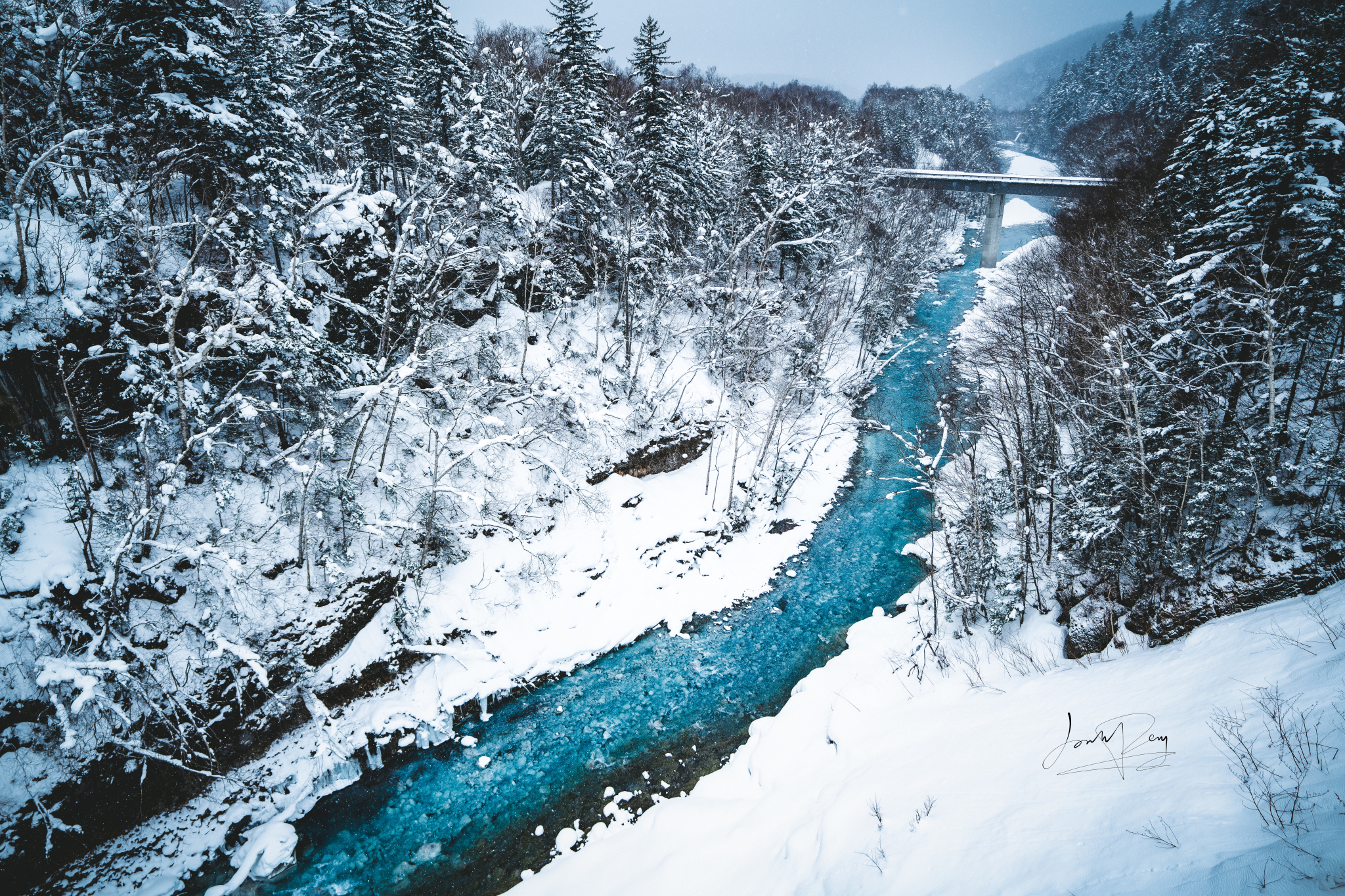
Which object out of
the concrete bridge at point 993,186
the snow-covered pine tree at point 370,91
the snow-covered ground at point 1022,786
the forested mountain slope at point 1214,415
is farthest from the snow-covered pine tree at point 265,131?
the concrete bridge at point 993,186

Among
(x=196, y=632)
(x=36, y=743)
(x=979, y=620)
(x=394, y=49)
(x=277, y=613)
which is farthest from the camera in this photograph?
(x=394, y=49)

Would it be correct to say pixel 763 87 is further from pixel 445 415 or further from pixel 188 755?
pixel 188 755

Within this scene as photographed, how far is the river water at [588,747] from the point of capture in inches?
392

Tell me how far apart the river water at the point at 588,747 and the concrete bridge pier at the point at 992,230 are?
4094 centimetres

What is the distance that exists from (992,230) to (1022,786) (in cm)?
5430

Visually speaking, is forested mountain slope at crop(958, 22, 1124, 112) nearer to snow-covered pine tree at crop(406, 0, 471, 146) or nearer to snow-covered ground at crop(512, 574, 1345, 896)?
snow-covered pine tree at crop(406, 0, 471, 146)

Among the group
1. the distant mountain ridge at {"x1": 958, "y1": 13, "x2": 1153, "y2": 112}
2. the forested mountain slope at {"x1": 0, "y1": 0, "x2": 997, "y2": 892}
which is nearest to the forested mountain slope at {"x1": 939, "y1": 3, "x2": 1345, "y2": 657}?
the forested mountain slope at {"x1": 0, "y1": 0, "x2": 997, "y2": 892}

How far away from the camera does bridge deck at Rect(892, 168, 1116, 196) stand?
42.1 meters

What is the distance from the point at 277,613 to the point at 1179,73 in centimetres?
7625

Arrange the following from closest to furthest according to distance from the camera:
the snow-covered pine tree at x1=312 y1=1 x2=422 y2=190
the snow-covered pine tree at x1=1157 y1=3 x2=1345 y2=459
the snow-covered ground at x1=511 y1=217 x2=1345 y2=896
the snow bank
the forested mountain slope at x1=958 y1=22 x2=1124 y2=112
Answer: the snow-covered ground at x1=511 y1=217 x2=1345 y2=896
the snow-covered pine tree at x1=1157 y1=3 x2=1345 y2=459
the snow-covered pine tree at x1=312 y1=1 x2=422 y2=190
the snow bank
the forested mountain slope at x1=958 y1=22 x2=1124 y2=112

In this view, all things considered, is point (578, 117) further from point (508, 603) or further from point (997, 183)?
point (997, 183)

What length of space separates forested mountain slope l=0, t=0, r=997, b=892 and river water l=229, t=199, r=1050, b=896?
2.97ft

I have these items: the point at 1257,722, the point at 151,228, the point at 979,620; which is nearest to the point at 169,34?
the point at 151,228

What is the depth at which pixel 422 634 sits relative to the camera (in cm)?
1378
